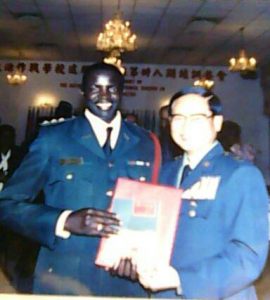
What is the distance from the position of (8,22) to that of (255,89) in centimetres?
83

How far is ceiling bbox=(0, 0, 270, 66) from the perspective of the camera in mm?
1520

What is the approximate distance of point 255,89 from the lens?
1.52m

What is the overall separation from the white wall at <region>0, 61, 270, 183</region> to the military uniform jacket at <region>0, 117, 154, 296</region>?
4.1 inches

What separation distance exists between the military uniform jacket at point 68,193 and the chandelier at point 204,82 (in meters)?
0.24

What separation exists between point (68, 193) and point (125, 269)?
11.3 inches

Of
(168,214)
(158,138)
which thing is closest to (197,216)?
(168,214)

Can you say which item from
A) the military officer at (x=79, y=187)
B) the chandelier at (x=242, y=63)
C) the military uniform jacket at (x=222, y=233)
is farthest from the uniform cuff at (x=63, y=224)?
the chandelier at (x=242, y=63)

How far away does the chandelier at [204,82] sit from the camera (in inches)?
59.1

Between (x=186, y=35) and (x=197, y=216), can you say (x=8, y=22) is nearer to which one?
(x=186, y=35)

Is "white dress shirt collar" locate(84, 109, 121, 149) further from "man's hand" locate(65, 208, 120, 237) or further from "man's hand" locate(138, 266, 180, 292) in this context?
"man's hand" locate(138, 266, 180, 292)

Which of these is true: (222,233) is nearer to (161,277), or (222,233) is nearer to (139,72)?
(161,277)

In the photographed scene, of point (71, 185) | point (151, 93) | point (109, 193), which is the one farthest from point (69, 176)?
point (151, 93)

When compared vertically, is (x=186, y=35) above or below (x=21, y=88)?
above

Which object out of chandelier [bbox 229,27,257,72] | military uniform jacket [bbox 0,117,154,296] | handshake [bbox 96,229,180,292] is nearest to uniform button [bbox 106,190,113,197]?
military uniform jacket [bbox 0,117,154,296]
